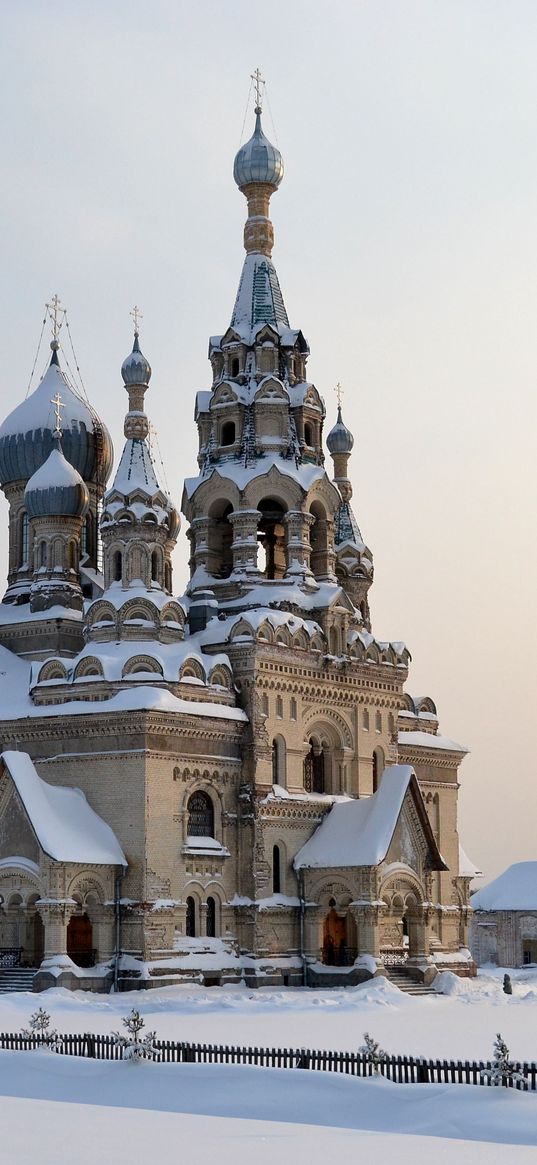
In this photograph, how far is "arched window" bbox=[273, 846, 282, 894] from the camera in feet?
124

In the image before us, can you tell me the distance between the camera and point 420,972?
123 ft

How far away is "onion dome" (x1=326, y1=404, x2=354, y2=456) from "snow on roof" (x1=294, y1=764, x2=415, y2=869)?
1205 centimetres

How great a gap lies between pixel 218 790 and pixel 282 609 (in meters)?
5.19

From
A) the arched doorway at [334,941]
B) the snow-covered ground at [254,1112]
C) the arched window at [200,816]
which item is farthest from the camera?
the arched doorway at [334,941]

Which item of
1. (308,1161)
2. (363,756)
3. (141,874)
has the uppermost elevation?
(363,756)

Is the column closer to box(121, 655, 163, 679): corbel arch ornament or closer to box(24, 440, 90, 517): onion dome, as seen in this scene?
box(24, 440, 90, 517): onion dome

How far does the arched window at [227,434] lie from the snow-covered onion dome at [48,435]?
494cm

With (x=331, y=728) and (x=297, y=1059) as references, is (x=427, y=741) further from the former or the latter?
(x=297, y=1059)

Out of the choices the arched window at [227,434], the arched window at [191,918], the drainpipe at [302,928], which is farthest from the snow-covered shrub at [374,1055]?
the arched window at [227,434]

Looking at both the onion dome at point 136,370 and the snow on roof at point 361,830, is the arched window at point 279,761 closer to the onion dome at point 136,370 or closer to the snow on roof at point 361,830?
the snow on roof at point 361,830

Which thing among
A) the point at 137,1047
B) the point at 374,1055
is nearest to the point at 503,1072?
the point at 374,1055

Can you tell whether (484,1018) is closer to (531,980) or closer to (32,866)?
(32,866)

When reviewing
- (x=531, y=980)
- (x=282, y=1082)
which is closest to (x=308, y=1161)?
(x=282, y=1082)

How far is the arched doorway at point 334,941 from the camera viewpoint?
3859cm
